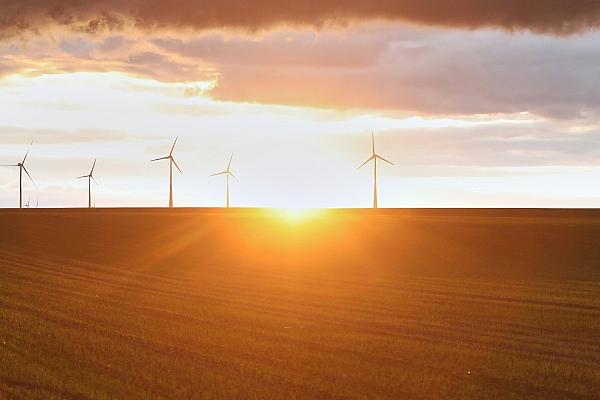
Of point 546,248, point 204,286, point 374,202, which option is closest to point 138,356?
point 204,286

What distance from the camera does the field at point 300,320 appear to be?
53.9ft

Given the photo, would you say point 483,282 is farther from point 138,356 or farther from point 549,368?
point 138,356

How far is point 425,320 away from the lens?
25062 millimetres

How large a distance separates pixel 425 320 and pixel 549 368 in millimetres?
7062

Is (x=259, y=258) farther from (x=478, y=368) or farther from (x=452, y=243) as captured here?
(x=478, y=368)

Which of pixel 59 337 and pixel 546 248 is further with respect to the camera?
pixel 546 248

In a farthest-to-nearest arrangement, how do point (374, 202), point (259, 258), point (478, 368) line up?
1. point (374, 202)
2. point (259, 258)
3. point (478, 368)

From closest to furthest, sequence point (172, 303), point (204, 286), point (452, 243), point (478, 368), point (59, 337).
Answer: point (478, 368) → point (59, 337) → point (172, 303) → point (204, 286) → point (452, 243)

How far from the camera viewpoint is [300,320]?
2469cm

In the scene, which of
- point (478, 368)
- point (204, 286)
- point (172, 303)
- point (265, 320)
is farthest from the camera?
point (204, 286)

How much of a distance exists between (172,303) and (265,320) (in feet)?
16.4

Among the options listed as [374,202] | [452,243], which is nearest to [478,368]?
[452,243]

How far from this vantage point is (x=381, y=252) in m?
53.1

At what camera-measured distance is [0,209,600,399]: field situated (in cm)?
1644
